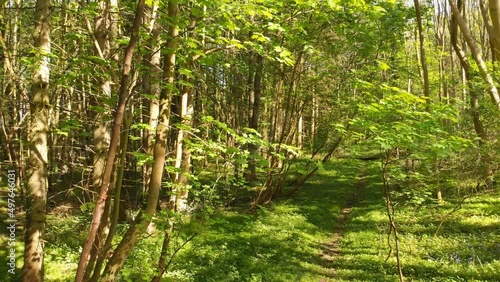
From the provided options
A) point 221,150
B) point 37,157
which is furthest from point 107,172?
point 37,157

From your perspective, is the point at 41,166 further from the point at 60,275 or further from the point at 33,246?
the point at 60,275

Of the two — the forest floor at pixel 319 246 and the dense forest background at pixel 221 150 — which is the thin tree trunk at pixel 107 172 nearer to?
the dense forest background at pixel 221 150

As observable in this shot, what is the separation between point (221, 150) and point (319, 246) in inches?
348

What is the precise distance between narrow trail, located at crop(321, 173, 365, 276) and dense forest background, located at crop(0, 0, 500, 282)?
97mm

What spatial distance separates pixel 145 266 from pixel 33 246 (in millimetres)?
2346

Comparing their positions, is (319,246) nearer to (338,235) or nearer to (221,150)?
(338,235)

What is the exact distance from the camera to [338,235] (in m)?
14.1

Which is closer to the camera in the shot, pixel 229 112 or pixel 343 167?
pixel 229 112

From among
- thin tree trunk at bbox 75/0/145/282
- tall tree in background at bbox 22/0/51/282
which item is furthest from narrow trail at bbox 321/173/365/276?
thin tree trunk at bbox 75/0/145/282

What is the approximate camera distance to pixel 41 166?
19.8 feet

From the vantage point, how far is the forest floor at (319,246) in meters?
9.27

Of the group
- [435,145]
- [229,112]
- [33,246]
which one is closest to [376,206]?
[435,145]

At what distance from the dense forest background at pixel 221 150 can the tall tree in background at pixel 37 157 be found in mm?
24

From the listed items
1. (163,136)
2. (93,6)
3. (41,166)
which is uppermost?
(93,6)
